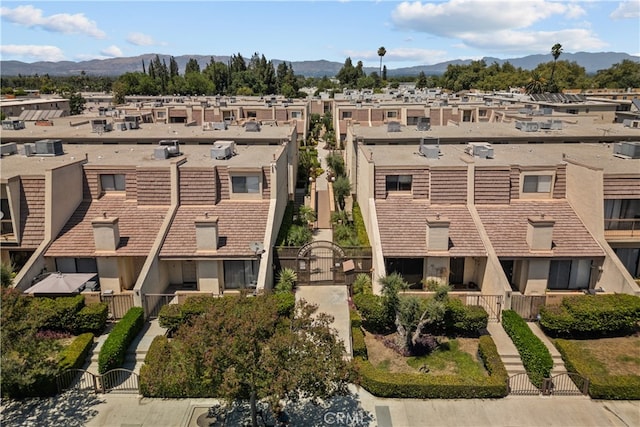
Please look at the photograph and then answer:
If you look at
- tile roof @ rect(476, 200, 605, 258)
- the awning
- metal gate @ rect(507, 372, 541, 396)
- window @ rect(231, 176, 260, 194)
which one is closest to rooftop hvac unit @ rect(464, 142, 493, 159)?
tile roof @ rect(476, 200, 605, 258)

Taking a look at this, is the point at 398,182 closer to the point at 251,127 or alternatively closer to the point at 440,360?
the point at 440,360

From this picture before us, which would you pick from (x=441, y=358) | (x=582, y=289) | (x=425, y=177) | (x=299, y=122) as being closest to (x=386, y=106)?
(x=299, y=122)

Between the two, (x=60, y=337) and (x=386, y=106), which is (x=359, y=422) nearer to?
(x=60, y=337)

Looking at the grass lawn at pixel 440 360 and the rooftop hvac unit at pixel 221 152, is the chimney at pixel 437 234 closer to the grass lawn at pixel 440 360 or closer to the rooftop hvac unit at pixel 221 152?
the grass lawn at pixel 440 360

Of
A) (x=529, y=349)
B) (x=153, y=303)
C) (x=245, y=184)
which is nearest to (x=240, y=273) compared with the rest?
(x=153, y=303)

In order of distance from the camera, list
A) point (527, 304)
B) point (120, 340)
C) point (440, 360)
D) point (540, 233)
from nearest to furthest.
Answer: point (120, 340) < point (440, 360) < point (527, 304) < point (540, 233)

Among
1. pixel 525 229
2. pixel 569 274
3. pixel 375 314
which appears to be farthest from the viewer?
pixel 525 229
